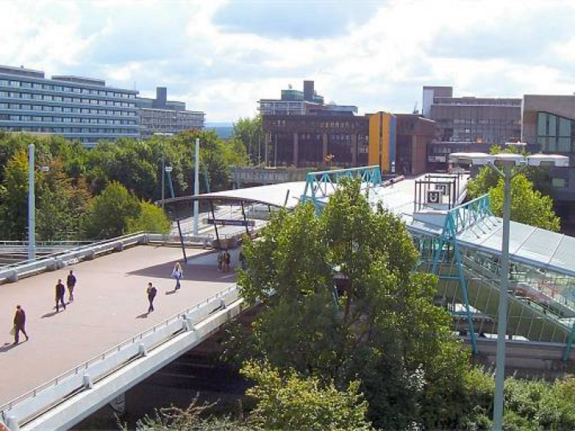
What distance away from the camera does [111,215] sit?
1984 inches

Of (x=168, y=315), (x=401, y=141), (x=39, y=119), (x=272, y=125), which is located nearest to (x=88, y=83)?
(x=39, y=119)

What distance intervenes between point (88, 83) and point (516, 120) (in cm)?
8441

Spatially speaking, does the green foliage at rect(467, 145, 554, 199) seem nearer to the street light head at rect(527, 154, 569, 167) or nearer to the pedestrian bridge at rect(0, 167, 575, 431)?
the pedestrian bridge at rect(0, 167, 575, 431)

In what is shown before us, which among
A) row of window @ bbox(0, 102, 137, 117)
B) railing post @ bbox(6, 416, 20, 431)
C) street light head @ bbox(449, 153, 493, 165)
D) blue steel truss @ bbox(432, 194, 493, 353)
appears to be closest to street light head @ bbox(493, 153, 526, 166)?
street light head @ bbox(449, 153, 493, 165)

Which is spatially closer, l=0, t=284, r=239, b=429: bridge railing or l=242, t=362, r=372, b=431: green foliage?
l=0, t=284, r=239, b=429: bridge railing

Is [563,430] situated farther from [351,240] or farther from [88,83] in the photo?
[88,83]

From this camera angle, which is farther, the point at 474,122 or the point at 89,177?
the point at 474,122

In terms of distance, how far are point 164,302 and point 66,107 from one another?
12894 cm

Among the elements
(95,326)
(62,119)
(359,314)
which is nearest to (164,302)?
(95,326)

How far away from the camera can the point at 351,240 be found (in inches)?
890

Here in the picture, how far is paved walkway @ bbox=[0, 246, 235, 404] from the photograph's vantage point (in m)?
19.0

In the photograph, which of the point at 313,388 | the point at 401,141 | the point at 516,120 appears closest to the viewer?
the point at 313,388

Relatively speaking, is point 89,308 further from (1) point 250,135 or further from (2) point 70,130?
(2) point 70,130

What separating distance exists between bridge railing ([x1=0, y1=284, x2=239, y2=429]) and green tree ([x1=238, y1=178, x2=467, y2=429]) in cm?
181
